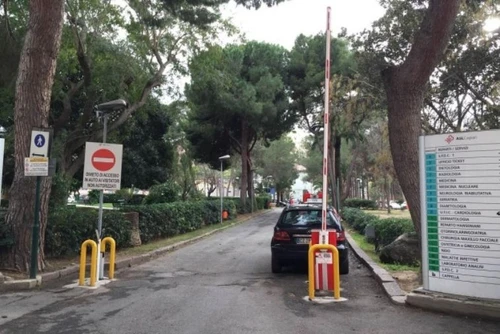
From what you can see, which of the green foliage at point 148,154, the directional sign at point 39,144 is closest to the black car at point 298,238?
the directional sign at point 39,144

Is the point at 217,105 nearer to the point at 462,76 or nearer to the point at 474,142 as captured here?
the point at 462,76

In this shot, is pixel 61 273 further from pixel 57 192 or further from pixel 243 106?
pixel 243 106

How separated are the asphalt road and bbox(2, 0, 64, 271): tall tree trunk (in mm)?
1608

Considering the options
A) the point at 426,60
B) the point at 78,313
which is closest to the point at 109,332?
the point at 78,313

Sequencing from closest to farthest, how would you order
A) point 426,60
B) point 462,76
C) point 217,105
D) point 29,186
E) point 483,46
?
point 426,60, point 29,186, point 483,46, point 462,76, point 217,105

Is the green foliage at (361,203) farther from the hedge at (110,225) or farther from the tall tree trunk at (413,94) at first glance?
the tall tree trunk at (413,94)

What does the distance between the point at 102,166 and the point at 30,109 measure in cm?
184

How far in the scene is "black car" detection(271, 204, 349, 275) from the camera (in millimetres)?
10164

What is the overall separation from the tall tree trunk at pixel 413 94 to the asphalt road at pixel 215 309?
218 centimetres

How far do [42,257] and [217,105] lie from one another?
26528 mm

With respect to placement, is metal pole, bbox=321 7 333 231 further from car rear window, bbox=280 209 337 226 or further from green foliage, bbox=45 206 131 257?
green foliage, bbox=45 206 131 257

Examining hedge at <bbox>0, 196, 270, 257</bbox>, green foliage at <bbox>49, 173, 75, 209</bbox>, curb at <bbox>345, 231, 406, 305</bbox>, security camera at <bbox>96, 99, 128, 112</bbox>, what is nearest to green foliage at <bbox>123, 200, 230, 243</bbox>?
hedge at <bbox>0, 196, 270, 257</bbox>

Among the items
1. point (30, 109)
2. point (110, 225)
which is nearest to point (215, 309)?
point (30, 109)

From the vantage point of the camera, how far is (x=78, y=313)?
6.75 m
